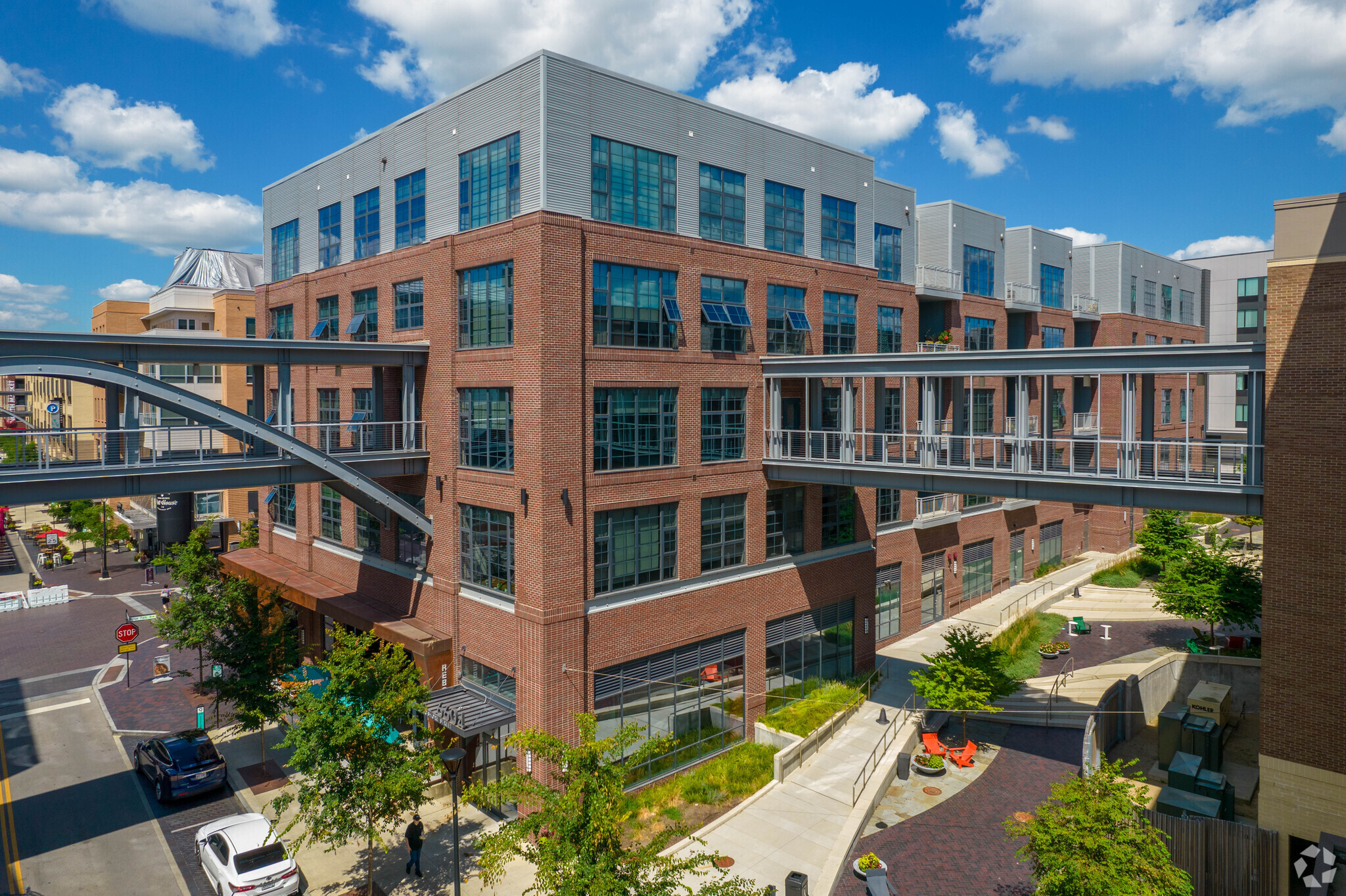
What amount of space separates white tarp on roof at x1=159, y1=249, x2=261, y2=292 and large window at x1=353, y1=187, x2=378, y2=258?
53.6m

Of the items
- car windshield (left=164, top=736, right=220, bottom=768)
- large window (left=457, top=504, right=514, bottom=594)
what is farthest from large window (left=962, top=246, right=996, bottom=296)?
car windshield (left=164, top=736, right=220, bottom=768)

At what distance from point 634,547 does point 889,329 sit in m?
17.6

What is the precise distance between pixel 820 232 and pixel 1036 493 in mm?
13540

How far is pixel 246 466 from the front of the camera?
20.2 meters

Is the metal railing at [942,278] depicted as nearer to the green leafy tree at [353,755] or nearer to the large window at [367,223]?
the large window at [367,223]

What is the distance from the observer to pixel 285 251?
1353 inches

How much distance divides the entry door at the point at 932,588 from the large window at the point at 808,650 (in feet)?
27.8

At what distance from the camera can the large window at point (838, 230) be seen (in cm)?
2928

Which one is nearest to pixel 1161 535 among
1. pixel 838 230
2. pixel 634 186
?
pixel 838 230

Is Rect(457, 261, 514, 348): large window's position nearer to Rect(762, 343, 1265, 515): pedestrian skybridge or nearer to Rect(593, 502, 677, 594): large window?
Rect(593, 502, 677, 594): large window

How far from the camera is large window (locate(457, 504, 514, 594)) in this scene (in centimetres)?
2202

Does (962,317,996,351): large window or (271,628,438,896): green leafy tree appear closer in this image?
(271,628,438,896): green leafy tree

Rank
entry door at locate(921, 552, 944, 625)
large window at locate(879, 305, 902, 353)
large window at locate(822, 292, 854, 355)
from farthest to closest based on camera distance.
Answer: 1. entry door at locate(921, 552, 944, 625)
2. large window at locate(879, 305, 902, 353)
3. large window at locate(822, 292, 854, 355)

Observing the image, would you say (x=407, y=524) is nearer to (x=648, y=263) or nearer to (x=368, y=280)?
(x=368, y=280)
